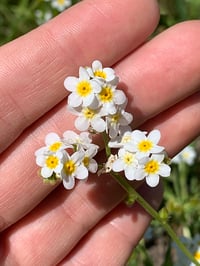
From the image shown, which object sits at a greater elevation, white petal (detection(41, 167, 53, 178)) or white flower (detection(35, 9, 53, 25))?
white petal (detection(41, 167, 53, 178))

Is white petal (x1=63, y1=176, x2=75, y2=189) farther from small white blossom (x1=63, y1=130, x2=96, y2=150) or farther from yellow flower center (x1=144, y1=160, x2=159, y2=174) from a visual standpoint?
yellow flower center (x1=144, y1=160, x2=159, y2=174)

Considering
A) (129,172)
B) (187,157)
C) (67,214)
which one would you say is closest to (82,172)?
(129,172)

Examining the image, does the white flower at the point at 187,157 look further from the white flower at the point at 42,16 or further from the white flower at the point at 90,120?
the white flower at the point at 90,120

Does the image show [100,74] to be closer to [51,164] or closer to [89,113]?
[89,113]

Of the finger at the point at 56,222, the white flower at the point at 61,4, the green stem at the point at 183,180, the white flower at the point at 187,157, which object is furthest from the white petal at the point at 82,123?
the white flower at the point at 61,4

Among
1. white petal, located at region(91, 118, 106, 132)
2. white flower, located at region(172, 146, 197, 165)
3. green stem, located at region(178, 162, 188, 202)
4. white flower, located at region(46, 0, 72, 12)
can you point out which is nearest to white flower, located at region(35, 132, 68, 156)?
white petal, located at region(91, 118, 106, 132)

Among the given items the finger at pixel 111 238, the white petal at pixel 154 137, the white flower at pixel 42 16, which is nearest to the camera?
the white petal at pixel 154 137
